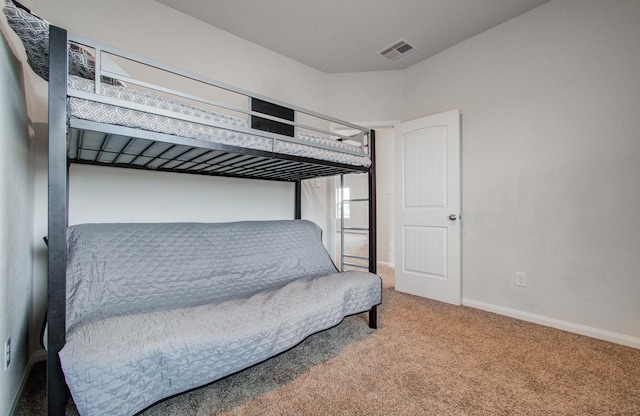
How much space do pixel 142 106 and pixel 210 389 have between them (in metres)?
1.34

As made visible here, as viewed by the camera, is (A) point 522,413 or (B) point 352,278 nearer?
(A) point 522,413

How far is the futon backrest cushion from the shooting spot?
1315 millimetres

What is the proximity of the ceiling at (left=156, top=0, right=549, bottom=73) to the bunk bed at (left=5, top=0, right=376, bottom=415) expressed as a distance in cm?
85

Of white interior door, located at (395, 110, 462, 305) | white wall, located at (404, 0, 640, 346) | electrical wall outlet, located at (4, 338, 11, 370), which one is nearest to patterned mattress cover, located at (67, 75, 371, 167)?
electrical wall outlet, located at (4, 338, 11, 370)

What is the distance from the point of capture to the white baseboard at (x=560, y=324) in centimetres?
179

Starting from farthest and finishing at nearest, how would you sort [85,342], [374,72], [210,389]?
[374,72]
[210,389]
[85,342]

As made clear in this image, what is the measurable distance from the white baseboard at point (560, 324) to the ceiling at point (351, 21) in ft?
8.28

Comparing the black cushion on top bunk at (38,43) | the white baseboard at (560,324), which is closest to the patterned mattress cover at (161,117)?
the black cushion on top bunk at (38,43)

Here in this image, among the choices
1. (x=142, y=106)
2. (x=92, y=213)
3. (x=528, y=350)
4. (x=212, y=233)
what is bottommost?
(x=528, y=350)

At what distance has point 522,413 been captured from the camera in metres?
1.15

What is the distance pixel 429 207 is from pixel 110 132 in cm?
269

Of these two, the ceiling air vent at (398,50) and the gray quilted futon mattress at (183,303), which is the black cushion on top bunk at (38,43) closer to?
the gray quilted futon mattress at (183,303)

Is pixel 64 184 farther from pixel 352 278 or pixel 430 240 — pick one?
pixel 430 240

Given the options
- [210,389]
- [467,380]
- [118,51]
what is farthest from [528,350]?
[118,51]
